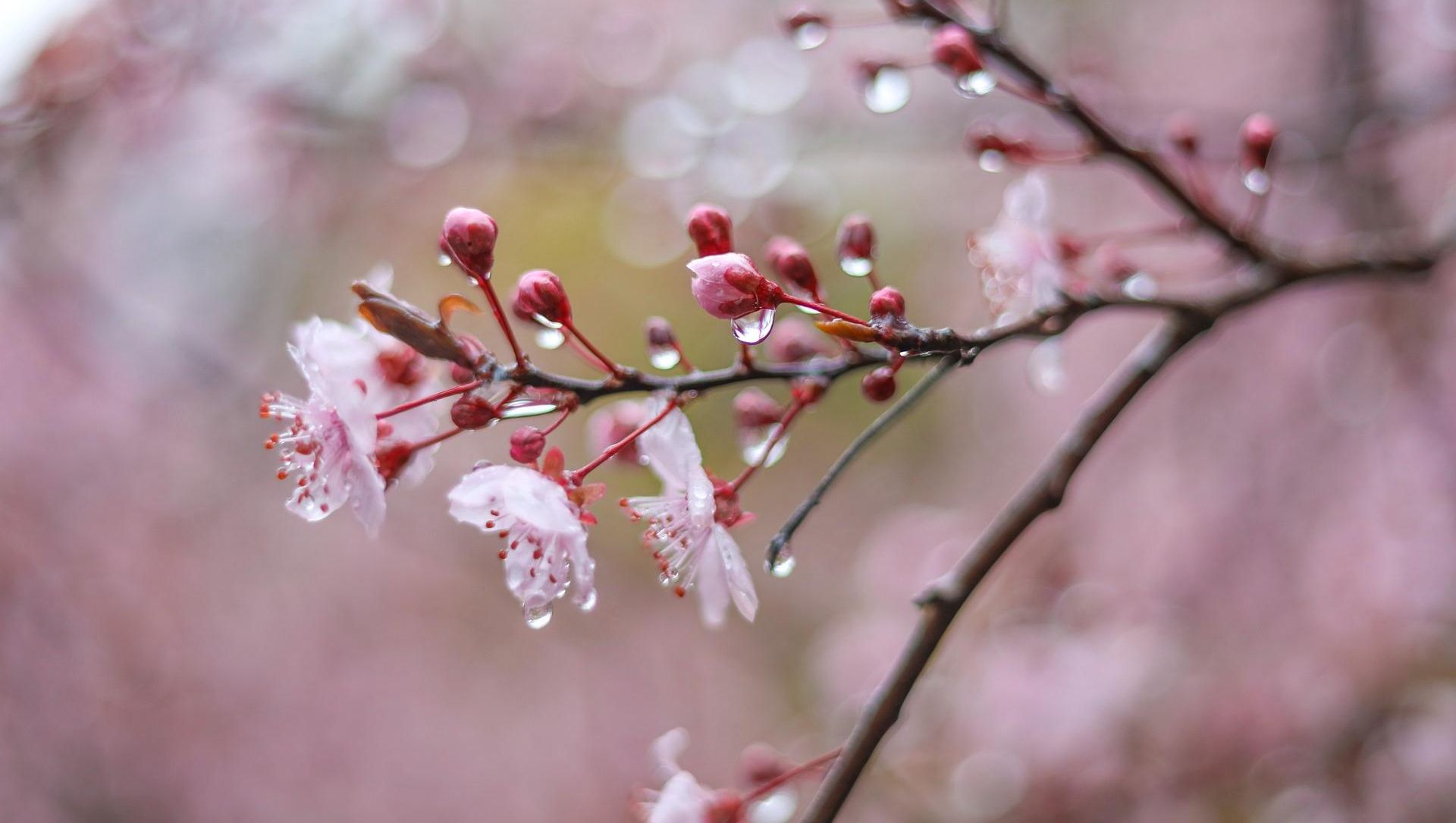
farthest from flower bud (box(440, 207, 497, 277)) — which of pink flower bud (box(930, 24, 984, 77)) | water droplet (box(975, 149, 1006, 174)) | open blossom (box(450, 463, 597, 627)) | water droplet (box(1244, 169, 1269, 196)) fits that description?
water droplet (box(1244, 169, 1269, 196))

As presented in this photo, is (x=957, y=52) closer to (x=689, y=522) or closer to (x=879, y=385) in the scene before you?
(x=879, y=385)

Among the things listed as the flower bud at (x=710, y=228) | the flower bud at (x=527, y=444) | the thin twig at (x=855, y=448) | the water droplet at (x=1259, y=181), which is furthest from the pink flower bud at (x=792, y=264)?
the water droplet at (x=1259, y=181)

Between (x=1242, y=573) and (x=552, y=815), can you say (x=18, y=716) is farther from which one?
(x=1242, y=573)

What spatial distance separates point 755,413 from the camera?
1.00 m

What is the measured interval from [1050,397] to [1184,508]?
61.0 inches

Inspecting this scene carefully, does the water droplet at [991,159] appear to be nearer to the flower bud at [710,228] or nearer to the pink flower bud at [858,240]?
the pink flower bud at [858,240]

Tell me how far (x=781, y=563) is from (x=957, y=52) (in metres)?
0.55

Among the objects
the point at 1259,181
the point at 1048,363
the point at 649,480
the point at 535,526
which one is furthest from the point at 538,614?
the point at 649,480

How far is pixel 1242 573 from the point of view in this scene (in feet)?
11.0

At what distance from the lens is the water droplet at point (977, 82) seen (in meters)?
1.04

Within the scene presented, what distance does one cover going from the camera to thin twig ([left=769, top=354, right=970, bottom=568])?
75 cm

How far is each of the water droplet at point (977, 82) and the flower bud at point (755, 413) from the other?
39 centimetres

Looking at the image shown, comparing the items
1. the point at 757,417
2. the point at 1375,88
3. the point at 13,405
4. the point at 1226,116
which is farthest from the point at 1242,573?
the point at 13,405

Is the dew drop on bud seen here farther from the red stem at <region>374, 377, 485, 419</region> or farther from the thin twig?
the red stem at <region>374, 377, 485, 419</region>
